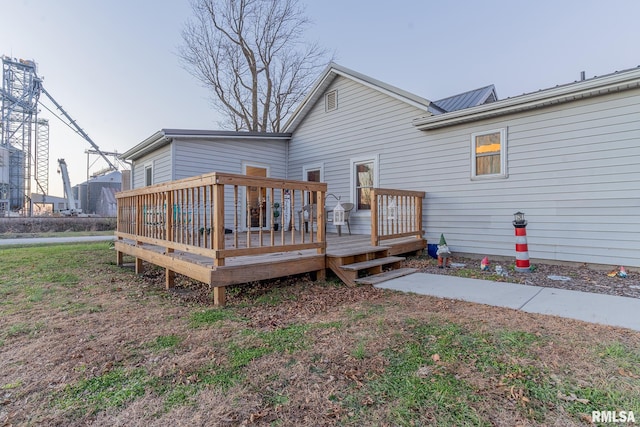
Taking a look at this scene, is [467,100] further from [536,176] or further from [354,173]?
[536,176]

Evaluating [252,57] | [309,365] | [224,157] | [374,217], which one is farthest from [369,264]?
[252,57]

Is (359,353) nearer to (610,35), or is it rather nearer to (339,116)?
(339,116)

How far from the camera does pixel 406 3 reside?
36.0 ft

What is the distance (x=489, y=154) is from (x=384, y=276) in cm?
357

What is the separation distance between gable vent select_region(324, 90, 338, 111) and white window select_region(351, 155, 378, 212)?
1.76 metres

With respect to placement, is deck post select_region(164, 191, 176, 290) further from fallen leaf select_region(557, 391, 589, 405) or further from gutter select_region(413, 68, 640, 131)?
gutter select_region(413, 68, 640, 131)

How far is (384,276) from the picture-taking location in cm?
450

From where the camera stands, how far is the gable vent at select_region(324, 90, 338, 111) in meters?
8.83

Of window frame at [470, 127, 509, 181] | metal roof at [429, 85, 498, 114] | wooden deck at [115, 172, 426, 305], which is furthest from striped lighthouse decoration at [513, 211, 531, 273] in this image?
metal roof at [429, 85, 498, 114]

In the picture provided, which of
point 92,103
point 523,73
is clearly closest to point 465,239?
point 523,73

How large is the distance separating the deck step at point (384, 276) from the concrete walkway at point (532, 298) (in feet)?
0.26

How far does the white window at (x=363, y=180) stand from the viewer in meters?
7.98

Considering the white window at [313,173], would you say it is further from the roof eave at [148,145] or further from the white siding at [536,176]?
the roof eave at [148,145]

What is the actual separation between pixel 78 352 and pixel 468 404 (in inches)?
105
